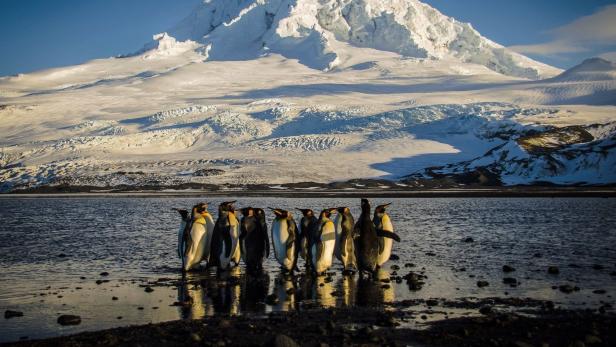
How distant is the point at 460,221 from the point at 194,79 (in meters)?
128

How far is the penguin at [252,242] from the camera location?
12711 mm

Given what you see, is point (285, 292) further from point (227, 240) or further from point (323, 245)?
point (227, 240)

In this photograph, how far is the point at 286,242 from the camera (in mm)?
12750

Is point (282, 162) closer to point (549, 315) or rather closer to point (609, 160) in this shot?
point (609, 160)

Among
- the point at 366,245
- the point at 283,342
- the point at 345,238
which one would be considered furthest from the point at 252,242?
the point at 283,342

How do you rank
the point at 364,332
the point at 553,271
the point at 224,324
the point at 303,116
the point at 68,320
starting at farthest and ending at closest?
the point at 303,116 → the point at 553,271 → the point at 68,320 → the point at 224,324 → the point at 364,332

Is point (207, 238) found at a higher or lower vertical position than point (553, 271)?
higher

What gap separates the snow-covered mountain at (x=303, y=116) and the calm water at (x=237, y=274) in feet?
128

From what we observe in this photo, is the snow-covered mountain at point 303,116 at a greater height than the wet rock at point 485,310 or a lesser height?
greater

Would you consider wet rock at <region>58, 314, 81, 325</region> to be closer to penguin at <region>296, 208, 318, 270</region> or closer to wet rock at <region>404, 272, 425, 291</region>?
wet rock at <region>404, 272, 425, 291</region>

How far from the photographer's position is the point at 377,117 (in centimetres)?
8962

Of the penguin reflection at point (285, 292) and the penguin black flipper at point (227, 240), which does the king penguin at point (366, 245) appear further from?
the penguin black flipper at point (227, 240)

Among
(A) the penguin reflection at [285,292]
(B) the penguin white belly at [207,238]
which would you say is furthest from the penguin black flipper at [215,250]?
(A) the penguin reflection at [285,292]

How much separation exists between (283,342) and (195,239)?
6464mm
